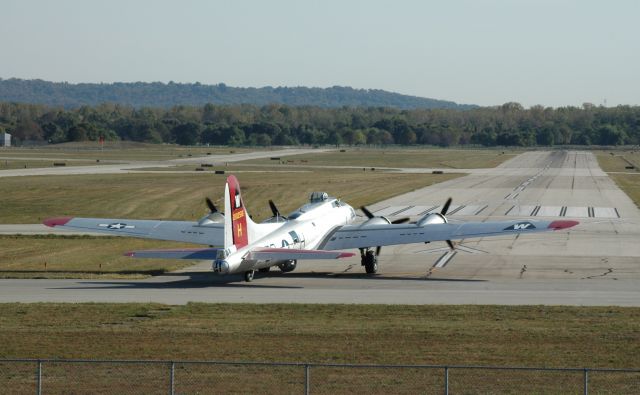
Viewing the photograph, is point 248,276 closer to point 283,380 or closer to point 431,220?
point 431,220

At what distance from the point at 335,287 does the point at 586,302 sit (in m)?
9.79

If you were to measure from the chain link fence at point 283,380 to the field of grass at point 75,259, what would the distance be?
18508mm

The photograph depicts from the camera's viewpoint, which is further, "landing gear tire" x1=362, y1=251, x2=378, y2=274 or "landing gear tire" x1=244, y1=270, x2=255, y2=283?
"landing gear tire" x1=362, y1=251, x2=378, y2=274

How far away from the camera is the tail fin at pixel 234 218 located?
3681 cm

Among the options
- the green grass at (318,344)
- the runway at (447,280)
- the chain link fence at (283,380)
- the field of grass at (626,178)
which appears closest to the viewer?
the chain link fence at (283,380)

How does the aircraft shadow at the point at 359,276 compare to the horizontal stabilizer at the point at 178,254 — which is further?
the aircraft shadow at the point at 359,276

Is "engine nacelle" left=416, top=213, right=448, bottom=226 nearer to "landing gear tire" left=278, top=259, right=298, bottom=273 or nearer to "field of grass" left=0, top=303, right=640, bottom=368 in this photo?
"landing gear tire" left=278, top=259, right=298, bottom=273

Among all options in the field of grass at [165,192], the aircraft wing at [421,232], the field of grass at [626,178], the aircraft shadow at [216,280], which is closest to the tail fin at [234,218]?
the aircraft shadow at [216,280]

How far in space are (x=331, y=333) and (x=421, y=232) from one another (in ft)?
44.1

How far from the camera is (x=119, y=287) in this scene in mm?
39781

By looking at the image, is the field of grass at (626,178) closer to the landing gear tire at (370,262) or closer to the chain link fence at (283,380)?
the landing gear tire at (370,262)

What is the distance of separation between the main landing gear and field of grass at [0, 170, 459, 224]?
28351 millimetres

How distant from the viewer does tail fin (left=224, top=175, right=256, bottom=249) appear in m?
36.8

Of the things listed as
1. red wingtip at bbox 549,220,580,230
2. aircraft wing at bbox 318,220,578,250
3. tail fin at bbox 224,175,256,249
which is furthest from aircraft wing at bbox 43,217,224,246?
red wingtip at bbox 549,220,580,230
